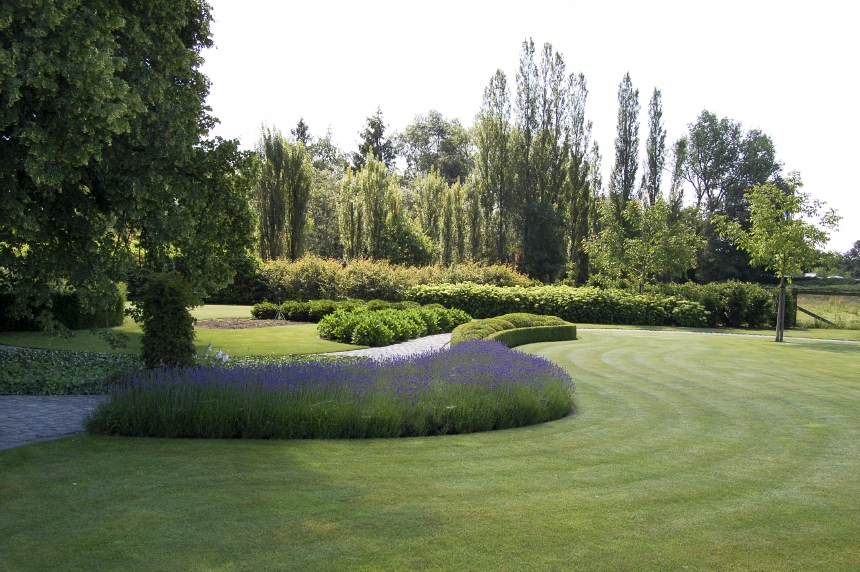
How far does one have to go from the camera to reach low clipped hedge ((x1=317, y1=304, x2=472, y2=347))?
17281 millimetres

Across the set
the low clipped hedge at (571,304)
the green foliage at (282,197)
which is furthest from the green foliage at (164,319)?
the green foliage at (282,197)

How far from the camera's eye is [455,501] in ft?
16.3

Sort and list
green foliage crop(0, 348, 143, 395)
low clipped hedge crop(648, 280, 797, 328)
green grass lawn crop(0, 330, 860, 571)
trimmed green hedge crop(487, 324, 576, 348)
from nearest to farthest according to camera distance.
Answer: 1. green grass lawn crop(0, 330, 860, 571)
2. green foliage crop(0, 348, 143, 395)
3. trimmed green hedge crop(487, 324, 576, 348)
4. low clipped hedge crop(648, 280, 797, 328)

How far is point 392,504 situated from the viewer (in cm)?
485

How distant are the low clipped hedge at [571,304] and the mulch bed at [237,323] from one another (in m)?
7.42

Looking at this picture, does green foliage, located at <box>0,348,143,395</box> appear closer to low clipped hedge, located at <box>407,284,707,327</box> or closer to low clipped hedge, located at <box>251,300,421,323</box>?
low clipped hedge, located at <box>251,300,421,323</box>

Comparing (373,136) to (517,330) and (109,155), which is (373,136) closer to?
(517,330)

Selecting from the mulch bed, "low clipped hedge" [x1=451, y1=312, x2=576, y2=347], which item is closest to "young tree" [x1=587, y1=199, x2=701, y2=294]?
"low clipped hedge" [x1=451, y1=312, x2=576, y2=347]

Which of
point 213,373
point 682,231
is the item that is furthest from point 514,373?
point 682,231

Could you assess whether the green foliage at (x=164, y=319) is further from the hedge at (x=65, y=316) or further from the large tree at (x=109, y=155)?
the hedge at (x=65, y=316)

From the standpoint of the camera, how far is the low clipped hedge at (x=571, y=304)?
27.7 meters

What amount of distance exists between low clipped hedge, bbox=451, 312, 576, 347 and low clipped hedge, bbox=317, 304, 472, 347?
5.01 feet

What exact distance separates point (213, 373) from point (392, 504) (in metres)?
4.09

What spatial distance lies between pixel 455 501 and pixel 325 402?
268 centimetres
